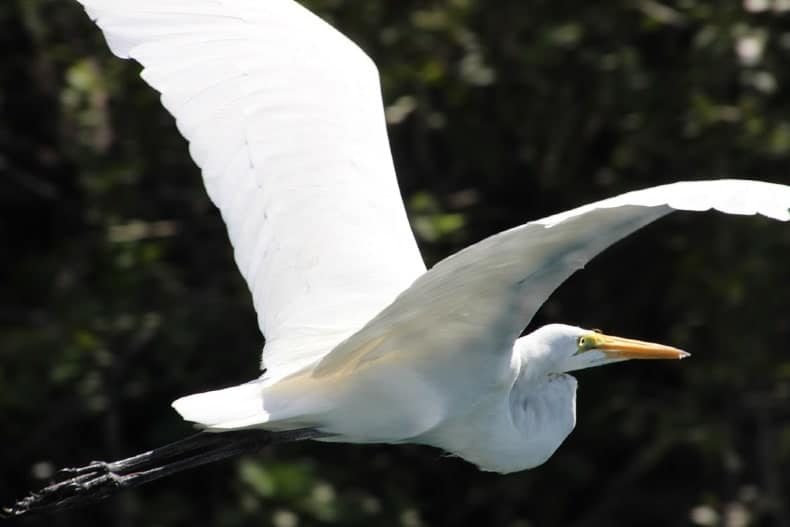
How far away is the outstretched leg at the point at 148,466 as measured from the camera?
3.27 meters

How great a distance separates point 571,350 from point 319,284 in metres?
0.56

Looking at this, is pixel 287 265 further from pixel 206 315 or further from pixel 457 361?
pixel 206 315

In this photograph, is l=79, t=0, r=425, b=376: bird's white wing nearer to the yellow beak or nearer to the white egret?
the white egret

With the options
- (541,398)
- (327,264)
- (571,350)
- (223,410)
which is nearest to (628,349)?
(571,350)

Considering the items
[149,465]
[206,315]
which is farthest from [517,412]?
[206,315]

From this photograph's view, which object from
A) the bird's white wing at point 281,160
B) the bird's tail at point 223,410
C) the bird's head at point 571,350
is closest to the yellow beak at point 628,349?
the bird's head at point 571,350

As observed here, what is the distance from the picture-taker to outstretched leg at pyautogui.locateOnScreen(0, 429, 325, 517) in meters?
3.27

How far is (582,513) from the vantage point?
5172mm

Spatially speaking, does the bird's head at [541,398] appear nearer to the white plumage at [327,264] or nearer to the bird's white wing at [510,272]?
the white plumage at [327,264]

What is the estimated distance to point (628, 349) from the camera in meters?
3.54

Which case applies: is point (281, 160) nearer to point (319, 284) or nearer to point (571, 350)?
point (319, 284)

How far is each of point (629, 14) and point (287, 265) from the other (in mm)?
1896

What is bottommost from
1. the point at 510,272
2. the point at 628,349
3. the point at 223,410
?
the point at 628,349

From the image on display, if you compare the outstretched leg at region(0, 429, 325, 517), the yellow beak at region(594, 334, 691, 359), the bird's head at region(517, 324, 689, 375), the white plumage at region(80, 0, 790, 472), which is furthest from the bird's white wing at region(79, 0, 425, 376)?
the yellow beak at region(594, 334, 691, 359)
